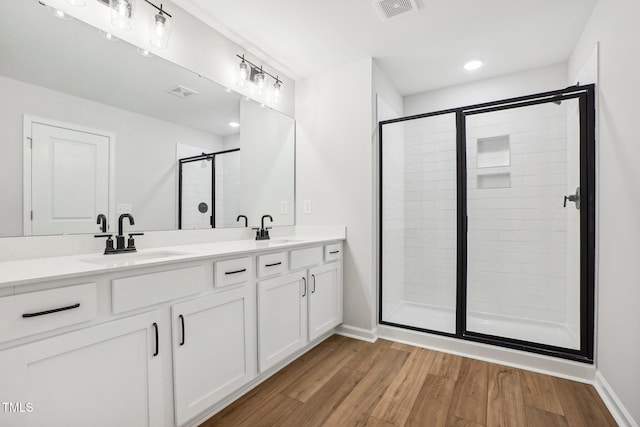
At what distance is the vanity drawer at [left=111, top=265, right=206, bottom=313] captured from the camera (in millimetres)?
1199

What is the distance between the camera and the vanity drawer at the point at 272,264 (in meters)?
1.87

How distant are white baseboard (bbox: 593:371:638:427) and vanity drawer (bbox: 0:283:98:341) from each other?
2428 mm

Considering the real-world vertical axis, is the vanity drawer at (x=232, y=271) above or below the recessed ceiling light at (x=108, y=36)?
below

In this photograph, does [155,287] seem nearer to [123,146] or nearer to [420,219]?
[123,146]

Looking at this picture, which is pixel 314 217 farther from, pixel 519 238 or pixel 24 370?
pixel 24 370

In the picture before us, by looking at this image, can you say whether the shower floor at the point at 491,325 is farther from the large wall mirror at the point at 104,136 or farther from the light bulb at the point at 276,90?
the light bulb at the point at 276,90

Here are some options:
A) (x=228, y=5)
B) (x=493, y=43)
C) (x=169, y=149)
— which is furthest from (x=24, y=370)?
(x=493, y=43)

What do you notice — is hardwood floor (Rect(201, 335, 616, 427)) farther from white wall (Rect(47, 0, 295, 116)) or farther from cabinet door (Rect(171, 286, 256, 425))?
white wall (Rect(47, 0, 295, 116))

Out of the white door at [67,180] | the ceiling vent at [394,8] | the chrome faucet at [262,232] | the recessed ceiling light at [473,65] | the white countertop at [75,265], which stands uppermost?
the recessed ceiling light at [473,65]

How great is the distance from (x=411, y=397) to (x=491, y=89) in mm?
2933

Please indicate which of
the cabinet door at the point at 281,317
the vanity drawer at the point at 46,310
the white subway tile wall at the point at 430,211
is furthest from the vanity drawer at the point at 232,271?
the white subway tile wall at the point at 430,211

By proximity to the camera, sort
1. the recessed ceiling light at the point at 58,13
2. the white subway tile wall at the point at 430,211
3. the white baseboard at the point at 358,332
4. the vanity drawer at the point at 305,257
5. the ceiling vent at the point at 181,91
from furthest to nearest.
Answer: the white subway tile wall at the point at 430,211
the white baseboard at the point at 358,332
the vanity drawer at the point at 305,257
the ceiling vent at the point at 181,91
the recessed ceiling light at the point at 58,13

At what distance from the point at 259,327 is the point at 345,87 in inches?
84.7

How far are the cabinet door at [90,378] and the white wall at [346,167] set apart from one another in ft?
5.69
